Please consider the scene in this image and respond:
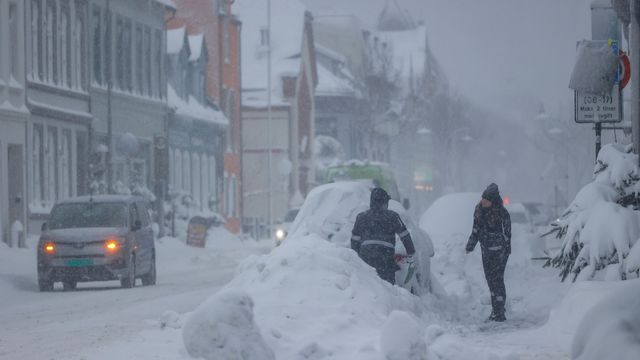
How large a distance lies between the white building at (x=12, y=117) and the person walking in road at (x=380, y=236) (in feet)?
71.4

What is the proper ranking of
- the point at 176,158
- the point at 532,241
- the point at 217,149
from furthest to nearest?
1. the point at 217,149
2. the point at 176,158
3. the point at 532,241

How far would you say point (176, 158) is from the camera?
58031mm

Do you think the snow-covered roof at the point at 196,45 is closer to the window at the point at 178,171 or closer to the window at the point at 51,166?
the window at the point at 178,171

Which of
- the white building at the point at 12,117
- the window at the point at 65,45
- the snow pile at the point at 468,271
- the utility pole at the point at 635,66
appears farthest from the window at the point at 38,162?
the utility pole at the point at 635,66

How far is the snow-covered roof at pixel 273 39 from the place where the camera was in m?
80.8

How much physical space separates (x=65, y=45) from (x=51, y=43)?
4.95ft

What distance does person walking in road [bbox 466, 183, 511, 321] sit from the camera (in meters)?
18.9

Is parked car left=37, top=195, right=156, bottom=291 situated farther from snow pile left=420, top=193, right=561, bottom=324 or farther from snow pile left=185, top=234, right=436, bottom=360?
snow pile left=185, top=234, right=436, bottom=360

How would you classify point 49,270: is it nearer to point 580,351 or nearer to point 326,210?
point 326,210

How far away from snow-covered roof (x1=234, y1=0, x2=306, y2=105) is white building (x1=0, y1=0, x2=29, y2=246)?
1583 inches

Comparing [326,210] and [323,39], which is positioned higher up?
[323,39]

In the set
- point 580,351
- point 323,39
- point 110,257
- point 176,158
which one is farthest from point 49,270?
point 323,39

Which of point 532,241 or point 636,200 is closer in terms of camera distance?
point 636,200

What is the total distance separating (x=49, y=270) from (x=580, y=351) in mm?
21273
